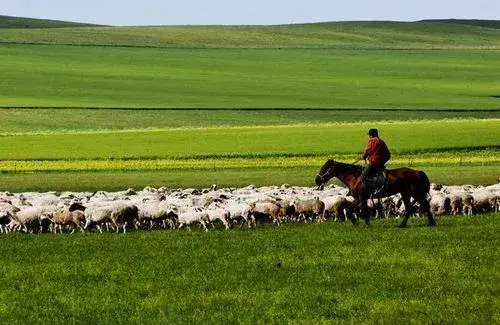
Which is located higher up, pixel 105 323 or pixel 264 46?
pixel 264 46

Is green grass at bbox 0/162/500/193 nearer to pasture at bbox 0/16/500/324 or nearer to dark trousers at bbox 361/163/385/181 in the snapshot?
pasture at bbox 0/16/500/324

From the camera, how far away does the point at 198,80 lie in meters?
79.4

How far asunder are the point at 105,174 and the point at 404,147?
1307 centimetres

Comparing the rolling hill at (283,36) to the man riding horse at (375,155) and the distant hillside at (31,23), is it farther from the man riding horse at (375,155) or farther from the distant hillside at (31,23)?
the man riding horse at (375,155)

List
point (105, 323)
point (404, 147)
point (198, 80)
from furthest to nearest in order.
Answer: point (198, 80), point (404, 147), point (105, 323)

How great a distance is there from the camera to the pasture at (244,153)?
488 inches

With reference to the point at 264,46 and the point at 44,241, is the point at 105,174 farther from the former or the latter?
the point at 264,46

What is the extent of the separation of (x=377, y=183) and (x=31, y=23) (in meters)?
131

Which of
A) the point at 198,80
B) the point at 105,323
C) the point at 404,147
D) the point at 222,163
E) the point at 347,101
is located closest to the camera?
the point at 105,323

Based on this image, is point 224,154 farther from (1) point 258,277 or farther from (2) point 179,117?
(1) point 258,277

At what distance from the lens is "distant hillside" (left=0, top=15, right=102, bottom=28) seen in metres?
140

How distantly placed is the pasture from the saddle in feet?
2.12

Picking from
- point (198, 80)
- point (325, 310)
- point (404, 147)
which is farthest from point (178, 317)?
point (198, 80)

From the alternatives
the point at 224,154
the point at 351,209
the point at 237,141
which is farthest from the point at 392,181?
the point at 237,141
